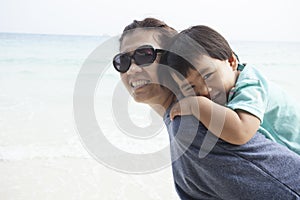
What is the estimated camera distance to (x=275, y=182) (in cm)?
95

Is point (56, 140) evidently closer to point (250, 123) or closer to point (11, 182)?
point (11, 182)

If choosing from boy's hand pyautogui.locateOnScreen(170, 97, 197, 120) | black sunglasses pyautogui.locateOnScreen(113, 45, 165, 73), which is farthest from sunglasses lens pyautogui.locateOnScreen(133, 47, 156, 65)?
boy's hand pyautogui.locateOnScreen(170, 97, 197, 120)

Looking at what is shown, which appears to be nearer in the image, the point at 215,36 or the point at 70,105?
the point at 215,36

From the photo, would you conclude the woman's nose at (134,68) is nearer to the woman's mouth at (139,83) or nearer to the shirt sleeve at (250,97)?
the woman's mouth at (139,83)

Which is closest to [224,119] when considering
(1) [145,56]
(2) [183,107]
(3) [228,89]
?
(2) [183,107]

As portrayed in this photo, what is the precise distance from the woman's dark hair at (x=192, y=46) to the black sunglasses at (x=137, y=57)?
0.19 feet

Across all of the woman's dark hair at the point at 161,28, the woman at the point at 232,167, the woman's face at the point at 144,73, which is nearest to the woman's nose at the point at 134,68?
the woman's face at the point at 144,73

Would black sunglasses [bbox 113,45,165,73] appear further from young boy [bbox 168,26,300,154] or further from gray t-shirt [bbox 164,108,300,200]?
gray t-shirt [bbox 164,108,300,200]

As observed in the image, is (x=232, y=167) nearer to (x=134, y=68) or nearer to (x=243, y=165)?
(x=243, y=165)

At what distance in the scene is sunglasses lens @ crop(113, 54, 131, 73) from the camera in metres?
1.21

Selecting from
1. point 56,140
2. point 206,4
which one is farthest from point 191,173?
point 206,4

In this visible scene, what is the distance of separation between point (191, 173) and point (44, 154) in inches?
139

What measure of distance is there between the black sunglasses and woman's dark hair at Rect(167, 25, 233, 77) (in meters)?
0.06

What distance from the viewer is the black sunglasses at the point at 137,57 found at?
1154 millimetres
